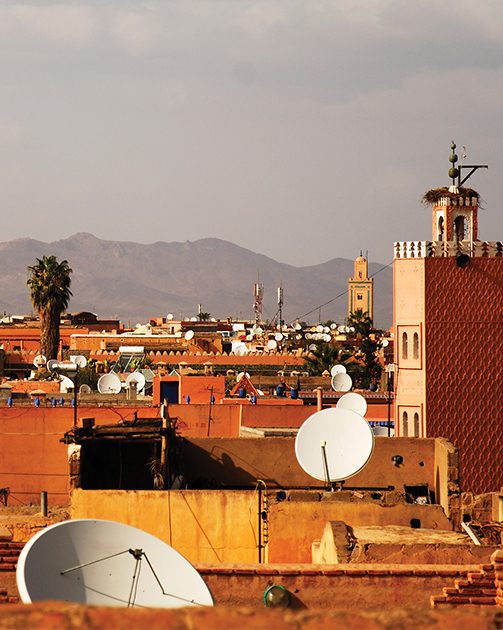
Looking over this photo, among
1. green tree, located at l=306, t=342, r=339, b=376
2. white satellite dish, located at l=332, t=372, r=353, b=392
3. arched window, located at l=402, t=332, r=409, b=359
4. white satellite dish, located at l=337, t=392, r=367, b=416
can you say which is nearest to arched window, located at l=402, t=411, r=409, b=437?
white satellite dish, located at l=337, t=392, r=367, b=416

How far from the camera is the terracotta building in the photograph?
984 inches

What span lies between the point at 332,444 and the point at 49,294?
4293cm

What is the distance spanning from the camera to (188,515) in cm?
1817

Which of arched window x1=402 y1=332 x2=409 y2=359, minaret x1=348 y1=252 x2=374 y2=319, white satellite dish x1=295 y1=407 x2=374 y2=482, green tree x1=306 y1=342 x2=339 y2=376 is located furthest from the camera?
minaret x1=348 y1=252 x2=374 y2=319

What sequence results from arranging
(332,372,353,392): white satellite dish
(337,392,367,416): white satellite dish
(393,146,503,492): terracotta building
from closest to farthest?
(393,146,503,492): terracotta building < (337,392,367,416): white satellite dish < (332,372,353,392): white satellite dish

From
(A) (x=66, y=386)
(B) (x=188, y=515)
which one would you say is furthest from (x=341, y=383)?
(B) (x=188, y=515)

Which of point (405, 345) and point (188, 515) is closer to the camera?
point (188, 515)

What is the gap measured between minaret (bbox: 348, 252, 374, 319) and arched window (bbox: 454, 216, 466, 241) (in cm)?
15174

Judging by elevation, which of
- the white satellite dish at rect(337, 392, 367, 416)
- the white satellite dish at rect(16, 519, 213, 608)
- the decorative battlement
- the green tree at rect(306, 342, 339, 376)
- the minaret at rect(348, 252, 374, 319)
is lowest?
the white satellite dish at rect(16, 519, 213, 608)

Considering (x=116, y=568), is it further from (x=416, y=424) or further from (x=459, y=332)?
(x=416, y=424)

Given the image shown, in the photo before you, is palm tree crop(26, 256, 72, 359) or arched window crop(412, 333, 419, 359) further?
palm tree crop(26, 256, 72, 359)

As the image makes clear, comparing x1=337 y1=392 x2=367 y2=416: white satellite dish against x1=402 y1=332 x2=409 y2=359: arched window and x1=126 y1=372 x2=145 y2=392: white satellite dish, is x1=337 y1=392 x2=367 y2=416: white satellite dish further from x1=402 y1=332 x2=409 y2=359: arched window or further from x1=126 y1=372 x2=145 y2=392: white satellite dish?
x1=126 y1=372 x2=145 y2=392: white satellite dish

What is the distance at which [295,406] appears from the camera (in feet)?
97.6

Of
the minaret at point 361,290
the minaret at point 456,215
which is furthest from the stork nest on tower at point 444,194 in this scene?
the minaret at point 361,290
